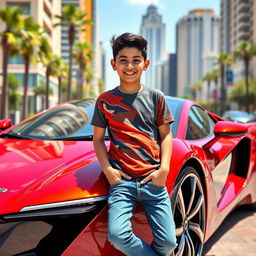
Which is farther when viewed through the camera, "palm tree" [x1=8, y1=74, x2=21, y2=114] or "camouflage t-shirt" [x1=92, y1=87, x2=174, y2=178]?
"palm tree" [x1=8, y1=74, x2=21, y2=114]

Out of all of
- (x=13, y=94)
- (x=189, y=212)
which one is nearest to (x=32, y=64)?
(x=13, y=94)

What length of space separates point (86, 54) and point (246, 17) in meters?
59.1

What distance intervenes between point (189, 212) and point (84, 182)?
2.70 feet

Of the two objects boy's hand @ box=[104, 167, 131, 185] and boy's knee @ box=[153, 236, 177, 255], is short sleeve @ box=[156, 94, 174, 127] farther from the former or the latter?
boy's knee @ box=[153, 236, 177, 255]

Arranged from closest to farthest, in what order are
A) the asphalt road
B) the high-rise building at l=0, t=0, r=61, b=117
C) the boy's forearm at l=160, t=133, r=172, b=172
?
the asphalt road, the boy's forearm at l=160, t=133, r=172, b=172, the high-rise building at l=0, t=0, r=61, b=117

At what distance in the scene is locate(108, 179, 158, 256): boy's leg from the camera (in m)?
1.79

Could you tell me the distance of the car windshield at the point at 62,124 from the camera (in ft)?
10.5

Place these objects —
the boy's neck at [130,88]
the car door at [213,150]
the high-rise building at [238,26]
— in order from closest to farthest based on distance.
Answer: the boy's neck at [130,88]
the car door at [213,150]
the high-rise building at [238,26]

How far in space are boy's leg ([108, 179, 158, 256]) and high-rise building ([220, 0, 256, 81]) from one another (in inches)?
3208

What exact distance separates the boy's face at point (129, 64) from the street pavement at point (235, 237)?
5.77 ft

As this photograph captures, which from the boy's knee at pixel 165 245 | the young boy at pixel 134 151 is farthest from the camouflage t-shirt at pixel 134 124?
the boy's knee at pixel 165 245

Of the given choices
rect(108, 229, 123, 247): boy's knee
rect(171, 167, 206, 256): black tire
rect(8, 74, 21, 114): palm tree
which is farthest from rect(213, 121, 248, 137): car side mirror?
rect(8, 74, 21, 114): palm tree

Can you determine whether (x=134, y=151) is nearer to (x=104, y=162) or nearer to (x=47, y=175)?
(x=104, y=162)

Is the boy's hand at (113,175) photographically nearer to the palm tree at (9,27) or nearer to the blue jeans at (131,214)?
the blue jeans at (131,214)
